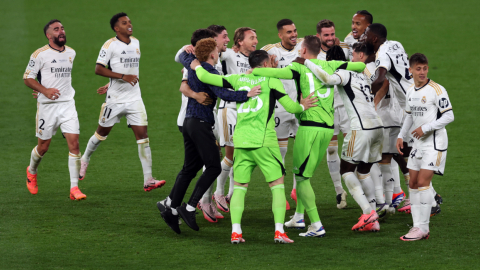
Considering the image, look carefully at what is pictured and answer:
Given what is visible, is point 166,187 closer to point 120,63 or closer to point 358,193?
point 120,63

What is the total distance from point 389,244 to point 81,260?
2864mm

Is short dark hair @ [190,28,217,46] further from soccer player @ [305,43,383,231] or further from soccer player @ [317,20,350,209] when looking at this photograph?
soccer player @ [317,20,350,209]

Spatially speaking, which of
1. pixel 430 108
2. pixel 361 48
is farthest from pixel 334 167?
pixel 430 108

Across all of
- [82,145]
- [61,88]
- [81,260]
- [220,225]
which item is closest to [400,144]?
[220,225]

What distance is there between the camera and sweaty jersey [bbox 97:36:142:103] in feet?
27.1

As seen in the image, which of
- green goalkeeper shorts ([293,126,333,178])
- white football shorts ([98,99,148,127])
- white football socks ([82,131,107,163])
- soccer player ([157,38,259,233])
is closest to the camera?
green goalkeeper shorts ([293,126,333,178])

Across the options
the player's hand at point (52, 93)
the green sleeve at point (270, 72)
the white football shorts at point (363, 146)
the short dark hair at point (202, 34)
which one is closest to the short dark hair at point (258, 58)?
the green sleeve at point (270, 72)

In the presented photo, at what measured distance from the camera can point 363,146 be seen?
244 inches

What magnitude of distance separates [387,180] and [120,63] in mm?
3981

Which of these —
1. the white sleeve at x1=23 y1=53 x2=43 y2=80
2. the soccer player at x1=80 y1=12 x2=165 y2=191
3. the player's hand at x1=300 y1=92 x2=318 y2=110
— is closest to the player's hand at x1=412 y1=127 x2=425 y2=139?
the player's hand at x1=300 y1=92 x2=318 y2=110

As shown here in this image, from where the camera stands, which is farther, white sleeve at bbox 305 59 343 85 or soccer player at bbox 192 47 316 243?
white sleeve at bbox 305 59 343 85

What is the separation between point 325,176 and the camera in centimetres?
924

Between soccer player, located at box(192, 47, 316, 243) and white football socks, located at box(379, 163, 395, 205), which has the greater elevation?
soccer player, located at box(192, 47, 316, 243)

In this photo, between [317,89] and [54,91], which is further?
[54,91]
